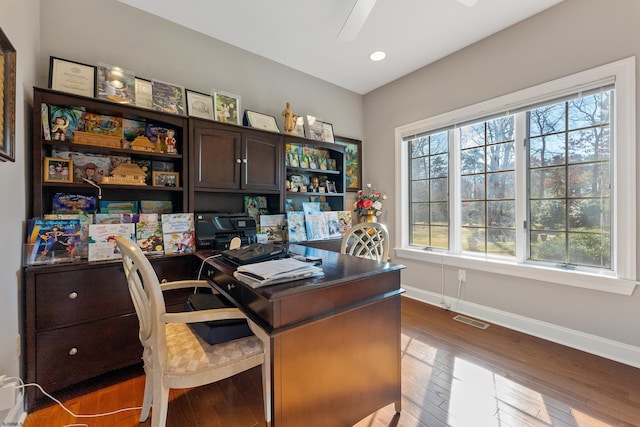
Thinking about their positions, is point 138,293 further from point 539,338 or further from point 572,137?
point 572,137

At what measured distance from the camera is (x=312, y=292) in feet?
3.57

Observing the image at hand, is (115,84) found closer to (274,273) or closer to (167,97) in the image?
(167,97)

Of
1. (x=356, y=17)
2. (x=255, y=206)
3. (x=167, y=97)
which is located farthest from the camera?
(x=255, y=206)


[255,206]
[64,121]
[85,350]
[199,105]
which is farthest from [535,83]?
[85,350]

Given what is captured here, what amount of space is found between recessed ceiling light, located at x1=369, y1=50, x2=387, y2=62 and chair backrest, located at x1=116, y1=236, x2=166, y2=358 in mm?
2940

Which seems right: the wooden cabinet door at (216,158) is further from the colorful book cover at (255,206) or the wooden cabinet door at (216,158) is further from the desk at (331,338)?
the desk at (331,338)

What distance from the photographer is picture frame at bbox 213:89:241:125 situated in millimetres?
2449

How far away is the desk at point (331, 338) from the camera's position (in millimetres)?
1025

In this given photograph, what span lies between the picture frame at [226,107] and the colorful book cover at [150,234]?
1.06m

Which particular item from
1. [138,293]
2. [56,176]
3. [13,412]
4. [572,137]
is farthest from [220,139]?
[572,137]

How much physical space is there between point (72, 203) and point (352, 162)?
9.99ft

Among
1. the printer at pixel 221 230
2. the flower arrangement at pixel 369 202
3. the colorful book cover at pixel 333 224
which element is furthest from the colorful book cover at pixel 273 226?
the flower arrangement at pixel 369 202

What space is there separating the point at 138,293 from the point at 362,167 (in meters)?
3.32

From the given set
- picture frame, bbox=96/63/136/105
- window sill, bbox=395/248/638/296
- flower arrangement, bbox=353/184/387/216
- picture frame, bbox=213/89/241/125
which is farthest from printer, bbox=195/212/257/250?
window sill, bbox=395/248/638/296
